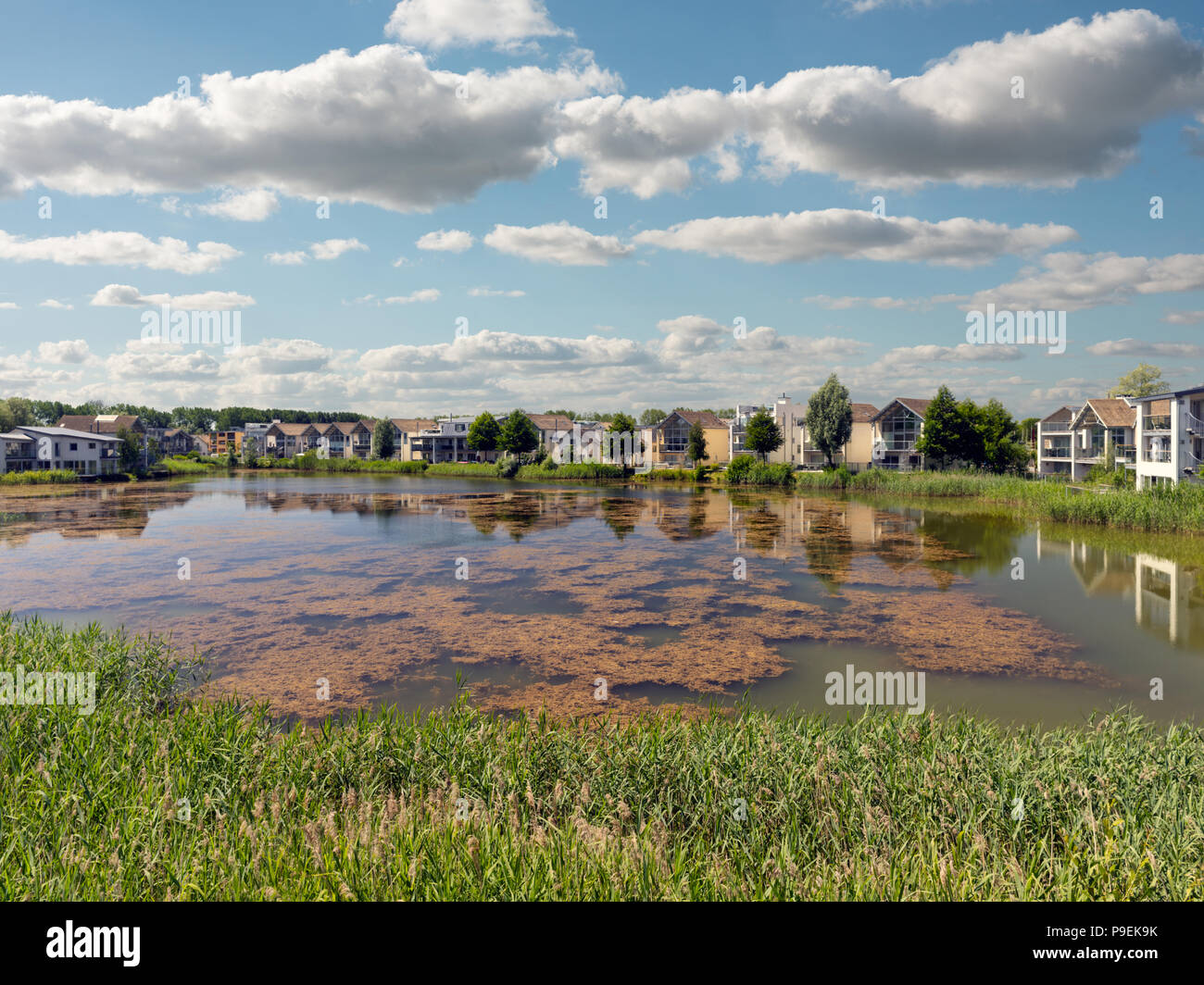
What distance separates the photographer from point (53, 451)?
203 feet

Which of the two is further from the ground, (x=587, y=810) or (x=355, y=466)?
(x=355, y=466)

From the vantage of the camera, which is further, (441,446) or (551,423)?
(441,446)

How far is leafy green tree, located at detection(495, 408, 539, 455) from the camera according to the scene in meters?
81.1

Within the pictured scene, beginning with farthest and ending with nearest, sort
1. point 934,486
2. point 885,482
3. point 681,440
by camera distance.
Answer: point 681,440 → point 885,482 → point 934,486

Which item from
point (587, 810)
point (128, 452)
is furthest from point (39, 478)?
point (587, 810)

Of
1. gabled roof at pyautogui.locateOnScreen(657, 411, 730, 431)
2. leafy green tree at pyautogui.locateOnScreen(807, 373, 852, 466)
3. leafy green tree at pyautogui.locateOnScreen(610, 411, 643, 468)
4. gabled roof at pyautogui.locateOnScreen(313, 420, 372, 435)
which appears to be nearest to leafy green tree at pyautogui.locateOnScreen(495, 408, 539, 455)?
leafy green tree at pyautogui.locateOnScreen(610, 411, 643, 468)

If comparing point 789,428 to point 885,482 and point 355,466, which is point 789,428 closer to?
point 885,482

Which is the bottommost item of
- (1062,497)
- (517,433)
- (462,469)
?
(1062,497)

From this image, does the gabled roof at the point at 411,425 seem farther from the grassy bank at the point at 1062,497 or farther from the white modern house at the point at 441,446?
the grassy bank at the point at 1062,497

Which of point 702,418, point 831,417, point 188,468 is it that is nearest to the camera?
point 831,417

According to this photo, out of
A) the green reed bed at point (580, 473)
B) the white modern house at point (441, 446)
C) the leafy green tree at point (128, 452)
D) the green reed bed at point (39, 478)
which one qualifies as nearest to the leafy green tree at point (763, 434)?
the green reed bed at point (580, 473)

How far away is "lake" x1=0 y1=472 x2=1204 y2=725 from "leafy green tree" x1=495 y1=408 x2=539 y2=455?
164 feet

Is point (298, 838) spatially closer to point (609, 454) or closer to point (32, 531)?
point (32, 531)

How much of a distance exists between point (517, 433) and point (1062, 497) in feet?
198
